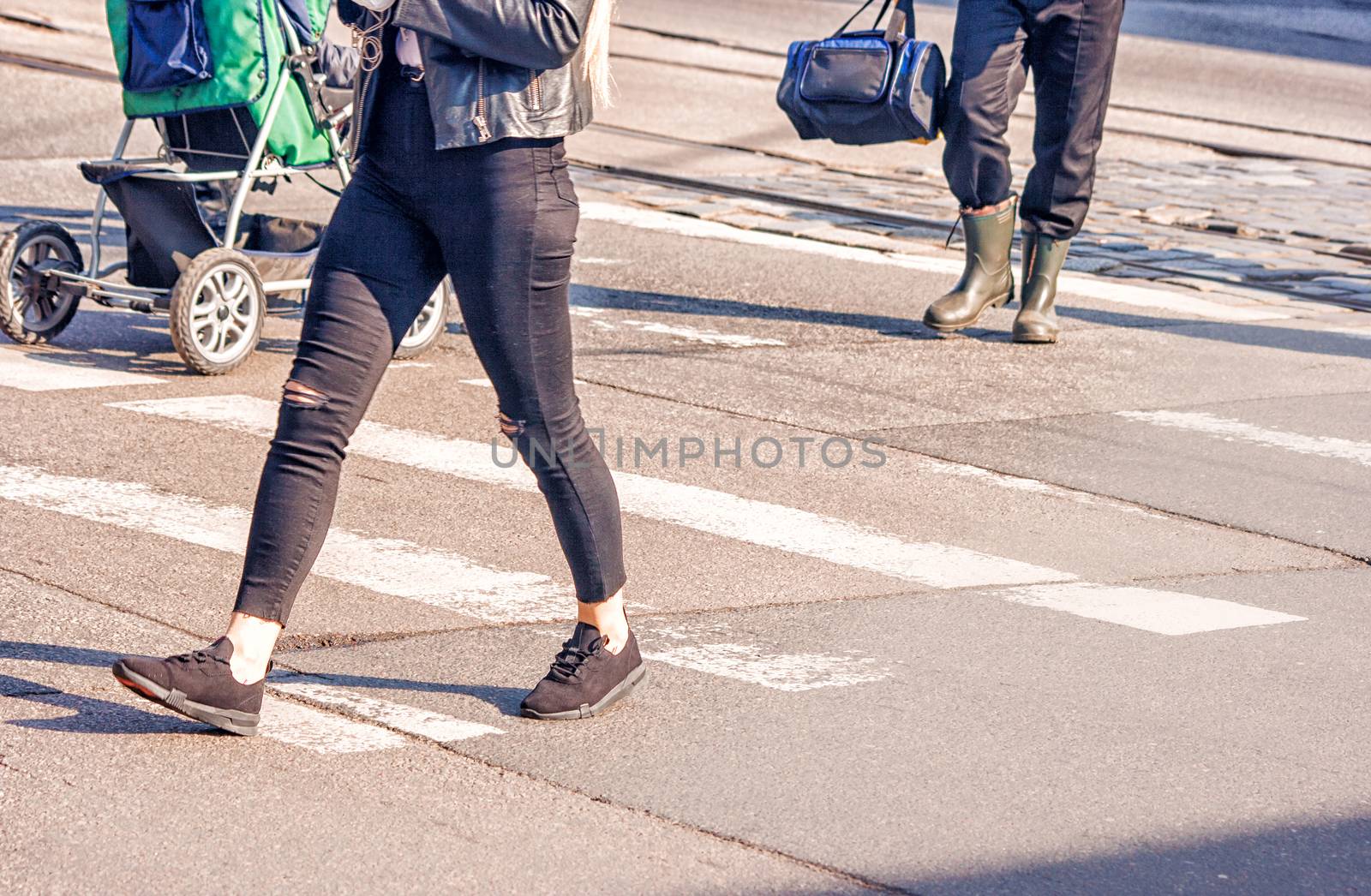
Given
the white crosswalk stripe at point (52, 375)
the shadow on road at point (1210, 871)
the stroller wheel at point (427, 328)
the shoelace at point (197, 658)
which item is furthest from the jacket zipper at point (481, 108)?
the stroller wheel at point (427, 328)

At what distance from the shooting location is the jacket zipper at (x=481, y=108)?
3.67 meters

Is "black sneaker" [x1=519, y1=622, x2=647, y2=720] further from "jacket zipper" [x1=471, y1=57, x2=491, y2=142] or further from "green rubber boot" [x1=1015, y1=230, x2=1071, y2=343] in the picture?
"green rubber boot" [x1=1015, y1=230, x2=1071, y2=343]

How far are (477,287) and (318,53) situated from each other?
3640 millimetres

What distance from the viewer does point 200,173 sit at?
719 cm

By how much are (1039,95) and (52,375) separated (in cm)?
432

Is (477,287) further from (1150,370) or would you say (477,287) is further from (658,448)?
(1150,370)

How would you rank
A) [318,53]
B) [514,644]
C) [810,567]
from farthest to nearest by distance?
[318,53] → [810,567] → [514,644]

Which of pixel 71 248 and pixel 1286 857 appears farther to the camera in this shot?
pixel 71 248

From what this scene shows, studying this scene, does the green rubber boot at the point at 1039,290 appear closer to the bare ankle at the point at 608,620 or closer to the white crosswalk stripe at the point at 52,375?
the white crosswalk stripe at the point at 52,375

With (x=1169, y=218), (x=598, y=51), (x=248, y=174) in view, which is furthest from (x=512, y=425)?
(x=1169, y=218)

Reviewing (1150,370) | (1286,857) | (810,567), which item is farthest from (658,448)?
(1286,857)

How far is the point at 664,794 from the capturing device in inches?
142

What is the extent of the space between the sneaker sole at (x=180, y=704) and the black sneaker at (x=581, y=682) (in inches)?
23.5

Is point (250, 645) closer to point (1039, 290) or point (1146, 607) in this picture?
point (1146, 607)
